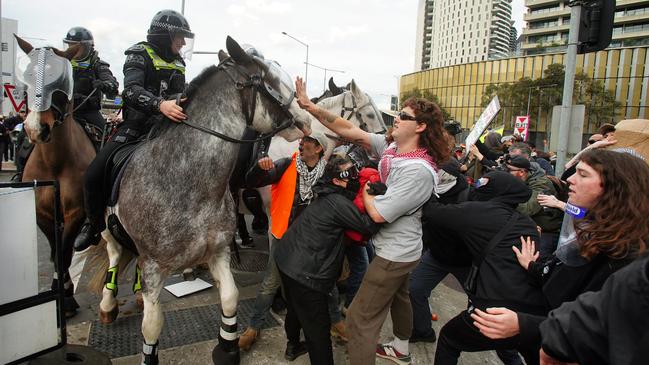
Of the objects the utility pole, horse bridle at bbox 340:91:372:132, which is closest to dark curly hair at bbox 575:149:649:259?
horse bridle at bbox 340:91:372:132

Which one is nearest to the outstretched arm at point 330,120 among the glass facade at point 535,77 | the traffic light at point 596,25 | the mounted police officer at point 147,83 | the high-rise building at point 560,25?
the mounted police officer at point 147,83

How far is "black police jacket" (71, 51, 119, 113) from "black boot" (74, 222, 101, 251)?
5.03 ft

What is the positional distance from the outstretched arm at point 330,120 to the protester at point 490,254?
1.14 m

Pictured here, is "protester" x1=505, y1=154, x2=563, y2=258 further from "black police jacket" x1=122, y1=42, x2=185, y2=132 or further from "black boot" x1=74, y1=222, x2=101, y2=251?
"black boot" x1=74, y1=222, x2=101, y2=251

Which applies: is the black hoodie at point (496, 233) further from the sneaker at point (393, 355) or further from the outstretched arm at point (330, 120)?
the sneaker at point (393, 355)

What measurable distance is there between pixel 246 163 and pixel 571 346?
3.37 metres

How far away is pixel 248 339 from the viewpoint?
3.58m

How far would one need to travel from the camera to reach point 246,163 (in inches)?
165

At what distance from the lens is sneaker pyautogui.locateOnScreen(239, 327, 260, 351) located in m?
3.54

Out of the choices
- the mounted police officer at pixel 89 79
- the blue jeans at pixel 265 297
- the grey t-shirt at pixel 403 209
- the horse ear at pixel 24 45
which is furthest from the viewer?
the mounted police officer at pixel 89 79

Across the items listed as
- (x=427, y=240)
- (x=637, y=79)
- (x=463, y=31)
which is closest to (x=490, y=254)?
(x=427, y=240)

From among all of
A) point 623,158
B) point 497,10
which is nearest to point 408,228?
point 623,158

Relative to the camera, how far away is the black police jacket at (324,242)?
2.80 metres

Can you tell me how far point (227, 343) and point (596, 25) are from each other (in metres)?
6.22
